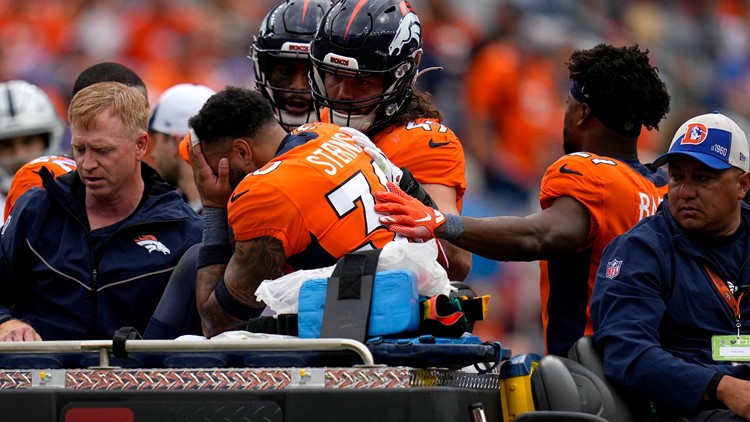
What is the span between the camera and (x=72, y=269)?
5398 mm

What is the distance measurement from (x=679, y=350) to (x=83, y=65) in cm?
845

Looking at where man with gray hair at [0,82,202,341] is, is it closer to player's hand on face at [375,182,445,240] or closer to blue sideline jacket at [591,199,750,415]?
player's hand on face at [375,182,445,240]

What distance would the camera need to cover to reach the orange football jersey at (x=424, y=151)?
228 inches

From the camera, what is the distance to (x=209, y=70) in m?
12.3

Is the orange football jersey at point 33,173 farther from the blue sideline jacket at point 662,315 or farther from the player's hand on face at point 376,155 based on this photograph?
the blue sideline jacket at point 662,315

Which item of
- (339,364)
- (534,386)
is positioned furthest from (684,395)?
(339,364)

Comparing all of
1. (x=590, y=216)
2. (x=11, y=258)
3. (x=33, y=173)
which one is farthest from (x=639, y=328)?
(x=33, y=173)

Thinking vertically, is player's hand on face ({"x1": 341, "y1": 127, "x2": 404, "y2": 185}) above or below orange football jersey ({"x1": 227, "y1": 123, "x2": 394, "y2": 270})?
above

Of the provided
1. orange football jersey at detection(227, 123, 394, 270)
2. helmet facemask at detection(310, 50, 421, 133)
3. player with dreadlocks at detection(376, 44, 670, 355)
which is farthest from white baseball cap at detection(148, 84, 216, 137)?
orange football jersey at detection(227, 123, 394, 270)

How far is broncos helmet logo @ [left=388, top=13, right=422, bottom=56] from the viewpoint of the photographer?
18.8 ft

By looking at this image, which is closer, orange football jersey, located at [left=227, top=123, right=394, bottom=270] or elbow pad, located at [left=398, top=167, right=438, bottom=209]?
orange football jersey, located at [left=227, top=123, right=394, bottom=270]

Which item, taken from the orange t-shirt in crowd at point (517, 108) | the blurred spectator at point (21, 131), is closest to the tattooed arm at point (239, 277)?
the blurred spectator at point (21, 131)

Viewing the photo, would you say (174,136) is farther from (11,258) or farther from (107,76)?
(11,258)

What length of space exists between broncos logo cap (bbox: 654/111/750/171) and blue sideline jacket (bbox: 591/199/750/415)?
0.91 feet
